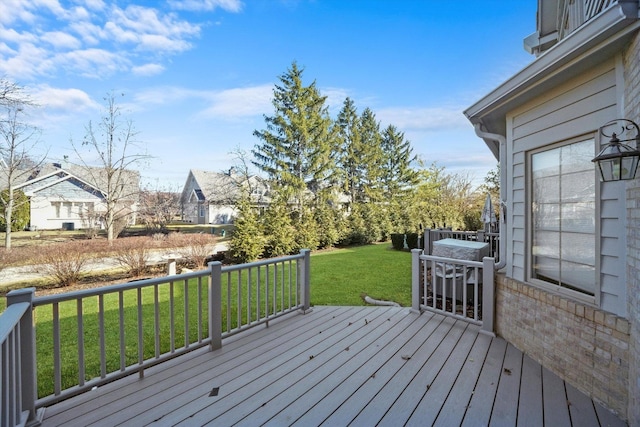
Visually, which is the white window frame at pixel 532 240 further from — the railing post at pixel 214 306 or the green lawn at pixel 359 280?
the railing post at pixel 214 306

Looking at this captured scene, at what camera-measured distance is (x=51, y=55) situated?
8.54 meters

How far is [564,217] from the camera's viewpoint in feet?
9.40

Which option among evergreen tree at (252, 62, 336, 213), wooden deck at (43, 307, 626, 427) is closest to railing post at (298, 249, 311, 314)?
wooden deck at (43, 307, 626, 427)

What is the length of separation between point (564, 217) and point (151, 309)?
6.41 metres

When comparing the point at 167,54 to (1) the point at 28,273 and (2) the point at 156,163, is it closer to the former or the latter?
(1) the point at 28,273

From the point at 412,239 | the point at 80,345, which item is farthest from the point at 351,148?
the point at 80,345

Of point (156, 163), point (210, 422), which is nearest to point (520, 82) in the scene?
point (210, 422)

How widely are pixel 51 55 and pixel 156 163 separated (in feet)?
23.8

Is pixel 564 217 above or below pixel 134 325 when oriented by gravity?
above

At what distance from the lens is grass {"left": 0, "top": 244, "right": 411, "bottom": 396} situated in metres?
3.70

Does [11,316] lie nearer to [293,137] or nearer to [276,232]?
[276,232]

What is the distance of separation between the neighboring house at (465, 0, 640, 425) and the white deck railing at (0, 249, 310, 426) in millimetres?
2824

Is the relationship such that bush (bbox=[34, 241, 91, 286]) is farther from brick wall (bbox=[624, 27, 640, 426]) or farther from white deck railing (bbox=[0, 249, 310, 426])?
brick wall (bbox=[624, 27, 640, 426])

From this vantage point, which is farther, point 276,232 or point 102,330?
point 276,232
